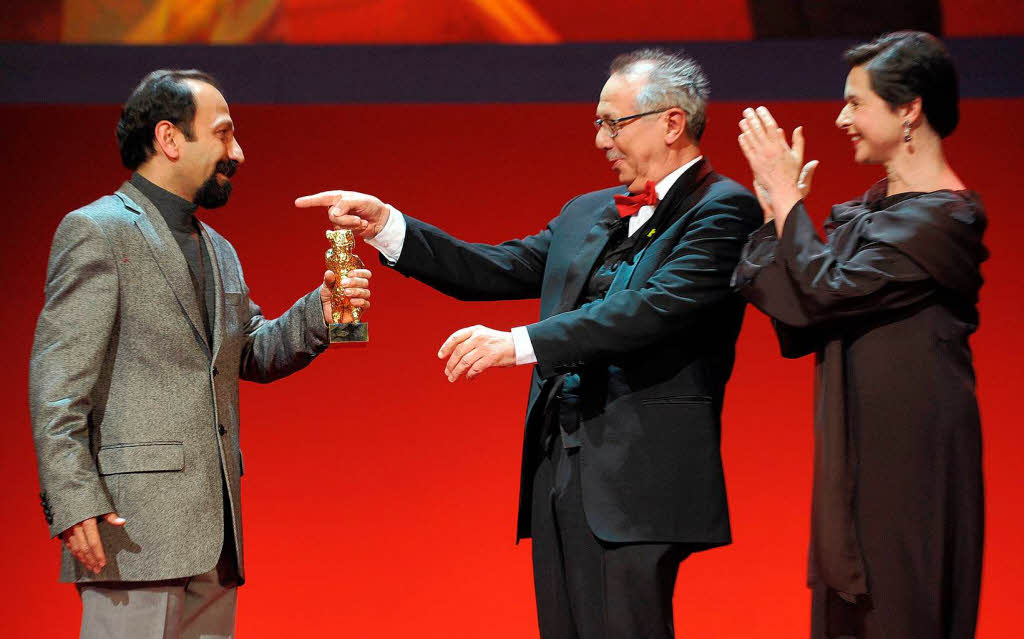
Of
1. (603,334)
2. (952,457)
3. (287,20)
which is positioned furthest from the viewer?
(287,20)

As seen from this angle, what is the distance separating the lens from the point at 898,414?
1.92 meters

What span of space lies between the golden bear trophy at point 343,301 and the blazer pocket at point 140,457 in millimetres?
413

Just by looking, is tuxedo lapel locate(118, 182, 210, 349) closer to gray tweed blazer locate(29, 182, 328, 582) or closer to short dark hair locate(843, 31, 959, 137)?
gray tweed blazer locate(29, 182, 328, 582)

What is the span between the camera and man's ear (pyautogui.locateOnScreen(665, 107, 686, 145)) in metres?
2.29

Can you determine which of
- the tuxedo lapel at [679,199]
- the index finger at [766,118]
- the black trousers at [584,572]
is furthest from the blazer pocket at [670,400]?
the index finger at [766,118]

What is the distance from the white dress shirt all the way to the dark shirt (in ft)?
1.19

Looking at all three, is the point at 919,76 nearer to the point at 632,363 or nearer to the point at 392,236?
the point at 632,363

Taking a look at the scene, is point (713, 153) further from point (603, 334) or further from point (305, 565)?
point (305, 565)

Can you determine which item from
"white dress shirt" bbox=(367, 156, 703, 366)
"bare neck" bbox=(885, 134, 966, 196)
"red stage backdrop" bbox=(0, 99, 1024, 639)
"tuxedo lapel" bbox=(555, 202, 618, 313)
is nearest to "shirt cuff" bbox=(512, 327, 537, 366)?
"white dress shirt" bbox=(367, 156, 703, 366)

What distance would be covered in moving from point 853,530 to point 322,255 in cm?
213

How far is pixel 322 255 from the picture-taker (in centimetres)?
357

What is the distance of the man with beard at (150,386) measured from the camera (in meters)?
2.02

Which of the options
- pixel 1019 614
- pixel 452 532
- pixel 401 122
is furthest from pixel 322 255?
pixel 1019 614

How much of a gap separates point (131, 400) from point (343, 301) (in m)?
0.48
